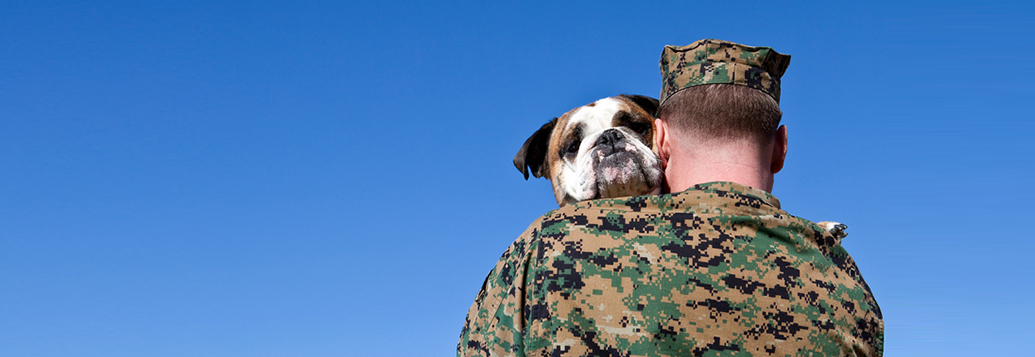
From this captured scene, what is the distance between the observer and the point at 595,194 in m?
5.63

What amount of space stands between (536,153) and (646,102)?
3.34 ft

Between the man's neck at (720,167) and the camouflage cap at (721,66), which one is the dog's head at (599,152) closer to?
the camouflage cap at (721,66)

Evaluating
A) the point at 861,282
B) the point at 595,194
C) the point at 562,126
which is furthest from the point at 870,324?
the point at 562,126

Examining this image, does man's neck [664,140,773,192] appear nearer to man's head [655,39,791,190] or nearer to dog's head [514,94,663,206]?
man's head [655,39,791,190]

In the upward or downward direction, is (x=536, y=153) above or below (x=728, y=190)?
above

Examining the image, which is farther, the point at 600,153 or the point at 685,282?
the point at 600,153

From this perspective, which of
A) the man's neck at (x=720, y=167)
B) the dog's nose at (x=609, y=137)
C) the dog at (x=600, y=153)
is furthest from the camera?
the dog's nose at (x=609, y=137)

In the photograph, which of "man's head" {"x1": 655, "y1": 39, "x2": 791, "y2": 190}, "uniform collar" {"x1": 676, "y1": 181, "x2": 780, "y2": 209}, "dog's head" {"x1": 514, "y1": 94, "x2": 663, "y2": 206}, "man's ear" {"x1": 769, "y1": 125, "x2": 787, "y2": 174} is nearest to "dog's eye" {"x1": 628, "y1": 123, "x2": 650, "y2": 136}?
"dog's head" {"x1": 514, "y1": 94, "x2": 663, "y2": 206}

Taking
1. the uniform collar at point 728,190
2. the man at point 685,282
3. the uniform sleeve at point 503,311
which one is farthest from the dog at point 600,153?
the uniform sleeve at point 503,311

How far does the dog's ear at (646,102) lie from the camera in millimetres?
6707

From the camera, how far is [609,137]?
18.8ft

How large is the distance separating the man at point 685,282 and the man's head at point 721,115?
0.04 feet

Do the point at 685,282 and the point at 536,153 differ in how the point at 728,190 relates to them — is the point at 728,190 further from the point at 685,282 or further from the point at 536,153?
the point at 536,153

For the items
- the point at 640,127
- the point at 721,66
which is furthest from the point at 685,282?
the point at 640,127
